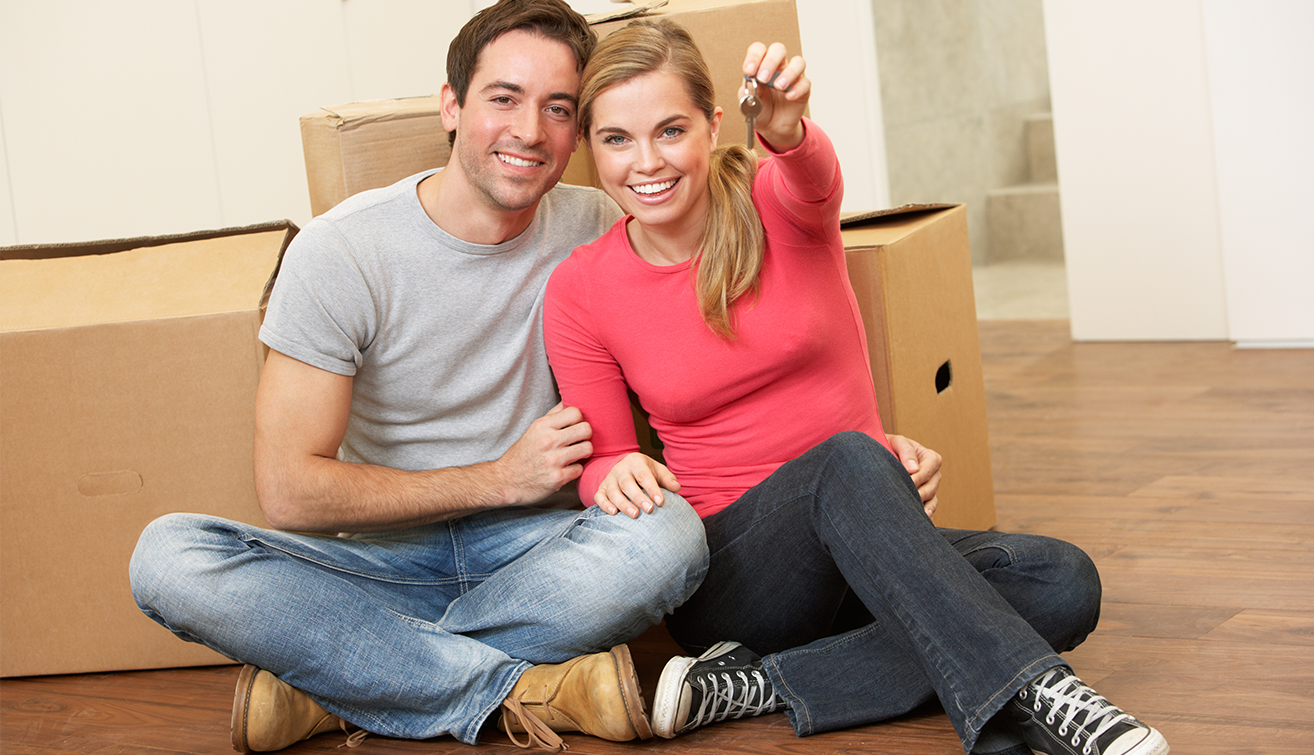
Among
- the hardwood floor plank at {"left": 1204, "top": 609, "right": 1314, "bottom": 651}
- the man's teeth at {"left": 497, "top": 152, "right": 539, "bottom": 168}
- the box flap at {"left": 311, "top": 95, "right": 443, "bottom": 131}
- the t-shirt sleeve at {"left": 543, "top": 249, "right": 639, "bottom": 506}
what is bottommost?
the hardwood floor plank at {"left": 1204, "top": 609, "right": 1314, "bottom": 651}

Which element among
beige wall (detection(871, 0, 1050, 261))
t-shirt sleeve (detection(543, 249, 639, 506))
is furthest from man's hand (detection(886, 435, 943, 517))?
beige wall (detection(871, 0, 1050, 261))

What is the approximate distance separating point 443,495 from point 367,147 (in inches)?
19.3

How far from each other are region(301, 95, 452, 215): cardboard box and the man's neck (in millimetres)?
204

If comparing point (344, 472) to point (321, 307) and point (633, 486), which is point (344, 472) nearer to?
point (321, 307)

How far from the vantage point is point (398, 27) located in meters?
3.06

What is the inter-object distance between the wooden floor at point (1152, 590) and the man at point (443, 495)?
9 centimetres

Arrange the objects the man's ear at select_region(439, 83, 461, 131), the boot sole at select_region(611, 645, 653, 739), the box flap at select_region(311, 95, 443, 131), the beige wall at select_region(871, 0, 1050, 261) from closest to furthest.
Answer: the boot sole at select_region(611, 645, 653, 739) < the man's ear at select_region(439, 83, 461, 131) < the box flap at select_region(311, 95, 443, 131) < the beige wall at select_region(871, 0, 1050, 261)

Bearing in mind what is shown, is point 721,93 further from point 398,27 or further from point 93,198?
point 398,27

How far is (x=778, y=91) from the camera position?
3.37 feet

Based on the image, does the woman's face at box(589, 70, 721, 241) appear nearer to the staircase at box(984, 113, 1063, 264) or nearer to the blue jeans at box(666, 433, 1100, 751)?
the blue jeans at box(666, 433, 1100, 751)

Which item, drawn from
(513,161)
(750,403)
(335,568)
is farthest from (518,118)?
(335,568)

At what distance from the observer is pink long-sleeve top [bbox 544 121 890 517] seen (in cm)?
118

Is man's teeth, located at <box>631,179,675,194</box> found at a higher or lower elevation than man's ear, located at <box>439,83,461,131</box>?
lower

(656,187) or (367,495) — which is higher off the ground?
(656,187)
